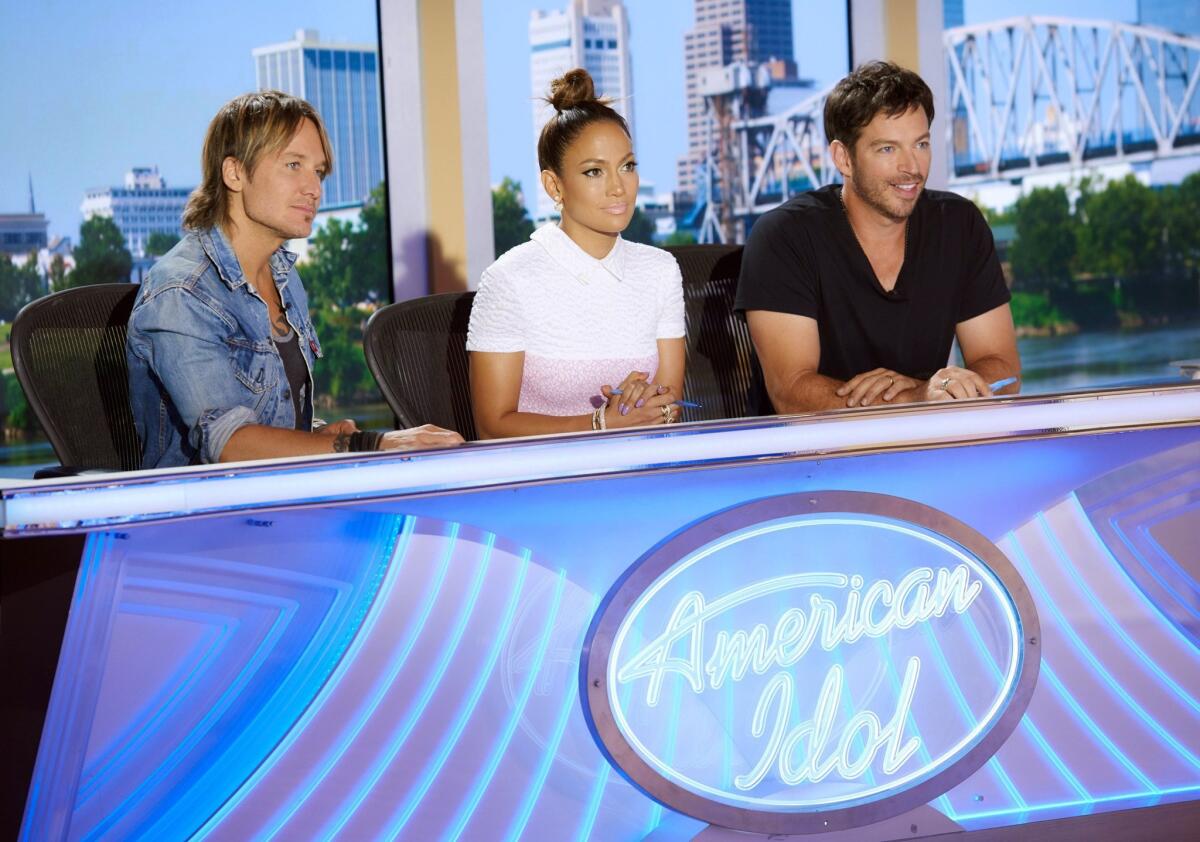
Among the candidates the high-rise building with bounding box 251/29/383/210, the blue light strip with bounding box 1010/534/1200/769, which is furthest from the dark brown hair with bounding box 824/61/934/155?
the high-rise building with bounding box 251/29/383/210

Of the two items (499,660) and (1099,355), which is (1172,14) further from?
(499,660)

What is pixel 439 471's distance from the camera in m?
1.17

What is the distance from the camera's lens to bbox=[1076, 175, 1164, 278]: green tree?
427 centimetres

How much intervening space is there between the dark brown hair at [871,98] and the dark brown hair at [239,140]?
1026mm

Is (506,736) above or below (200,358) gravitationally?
below

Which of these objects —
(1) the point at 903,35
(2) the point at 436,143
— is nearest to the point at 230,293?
(2) the point at 436,143

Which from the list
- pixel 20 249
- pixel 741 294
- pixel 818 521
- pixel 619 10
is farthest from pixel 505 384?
pixel 619 10

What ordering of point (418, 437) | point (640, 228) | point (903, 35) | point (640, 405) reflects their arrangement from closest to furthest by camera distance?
point (418, 437) → point (640, 405) → point (640, 228) → point (903, 35)

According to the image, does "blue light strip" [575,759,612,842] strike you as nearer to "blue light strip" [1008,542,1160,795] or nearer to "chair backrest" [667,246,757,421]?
"blue light strip" [1008,542,1160,795]

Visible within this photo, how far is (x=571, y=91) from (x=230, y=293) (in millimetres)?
746

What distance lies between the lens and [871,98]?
233 centimetres

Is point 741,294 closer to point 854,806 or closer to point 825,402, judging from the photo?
point 825,402

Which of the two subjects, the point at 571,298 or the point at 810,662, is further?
the point at 571,298

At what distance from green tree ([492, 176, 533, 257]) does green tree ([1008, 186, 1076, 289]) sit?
1770 millimetres
